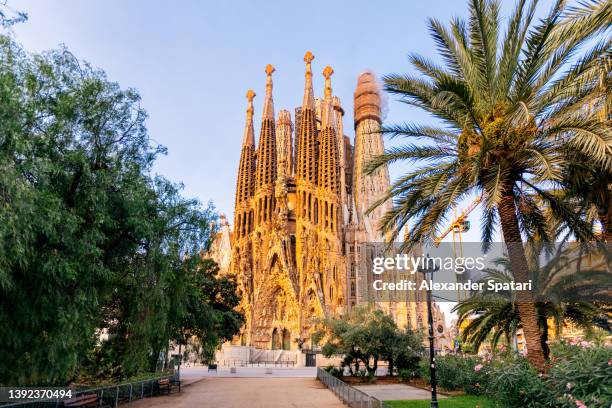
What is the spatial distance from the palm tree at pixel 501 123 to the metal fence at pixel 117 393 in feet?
28.3

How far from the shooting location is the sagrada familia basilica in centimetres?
5181

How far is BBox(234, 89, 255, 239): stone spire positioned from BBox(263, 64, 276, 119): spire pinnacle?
441 cm

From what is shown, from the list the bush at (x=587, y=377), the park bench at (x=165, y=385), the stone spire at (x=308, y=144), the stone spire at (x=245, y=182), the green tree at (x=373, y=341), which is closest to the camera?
the bush at (x=587, y=377)

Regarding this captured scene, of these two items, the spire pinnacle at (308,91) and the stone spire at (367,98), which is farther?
the stone spire at (367,98)

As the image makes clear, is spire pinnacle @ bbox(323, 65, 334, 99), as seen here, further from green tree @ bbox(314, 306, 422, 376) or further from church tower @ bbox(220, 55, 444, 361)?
green tree @ bbox(314, 306, 422, 376)

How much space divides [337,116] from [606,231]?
60657mm

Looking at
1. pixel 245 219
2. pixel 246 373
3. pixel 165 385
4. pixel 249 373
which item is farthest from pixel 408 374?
pixel 245 219

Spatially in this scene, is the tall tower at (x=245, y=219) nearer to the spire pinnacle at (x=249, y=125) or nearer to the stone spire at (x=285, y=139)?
the spire pinnacle at (x=249, y=125)

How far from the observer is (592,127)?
26.5ft

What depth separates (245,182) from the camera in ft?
209

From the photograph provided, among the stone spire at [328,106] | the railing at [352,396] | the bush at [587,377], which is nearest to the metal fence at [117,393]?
the railing at [352,396]

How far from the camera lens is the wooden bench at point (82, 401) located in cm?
993

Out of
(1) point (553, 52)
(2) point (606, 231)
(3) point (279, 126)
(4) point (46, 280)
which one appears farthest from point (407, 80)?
(3) point (279, 126)

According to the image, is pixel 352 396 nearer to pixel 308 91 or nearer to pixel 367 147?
pixel 367 147
